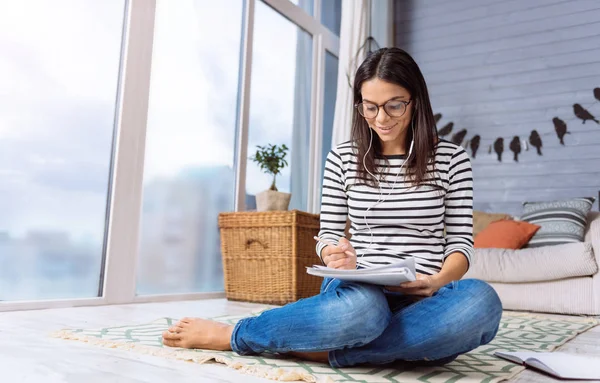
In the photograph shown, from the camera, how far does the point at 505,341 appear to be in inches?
64.2

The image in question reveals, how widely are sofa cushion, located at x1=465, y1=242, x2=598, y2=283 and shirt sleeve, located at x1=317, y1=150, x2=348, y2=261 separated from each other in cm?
177

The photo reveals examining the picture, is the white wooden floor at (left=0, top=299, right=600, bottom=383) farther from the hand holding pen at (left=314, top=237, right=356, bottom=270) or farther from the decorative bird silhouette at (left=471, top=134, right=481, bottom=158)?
the decorative bird silhouette at (left=471, top=134, right=481, bottom=158)

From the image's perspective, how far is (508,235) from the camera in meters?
2.99

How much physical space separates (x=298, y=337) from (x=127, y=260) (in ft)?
4.76

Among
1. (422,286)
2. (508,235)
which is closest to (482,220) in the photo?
(508,235)

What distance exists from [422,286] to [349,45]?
2.92 m

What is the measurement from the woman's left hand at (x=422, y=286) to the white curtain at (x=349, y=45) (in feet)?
8.29

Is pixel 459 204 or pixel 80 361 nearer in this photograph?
pixel 80 361

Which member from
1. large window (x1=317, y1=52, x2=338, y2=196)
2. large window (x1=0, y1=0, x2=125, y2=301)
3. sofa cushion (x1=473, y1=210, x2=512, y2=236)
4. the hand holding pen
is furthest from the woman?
large window (x1=317, y1=52, x2=338, y2=196)

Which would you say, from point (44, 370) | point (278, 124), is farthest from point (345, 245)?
point (278, 124)

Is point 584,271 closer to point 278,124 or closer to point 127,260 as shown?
point 278,124

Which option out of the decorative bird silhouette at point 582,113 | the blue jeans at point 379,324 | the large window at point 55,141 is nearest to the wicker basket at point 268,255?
the large window at point 55,141

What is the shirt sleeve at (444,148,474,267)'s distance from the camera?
4.06 ft

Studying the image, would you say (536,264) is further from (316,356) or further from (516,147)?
(316,356)
